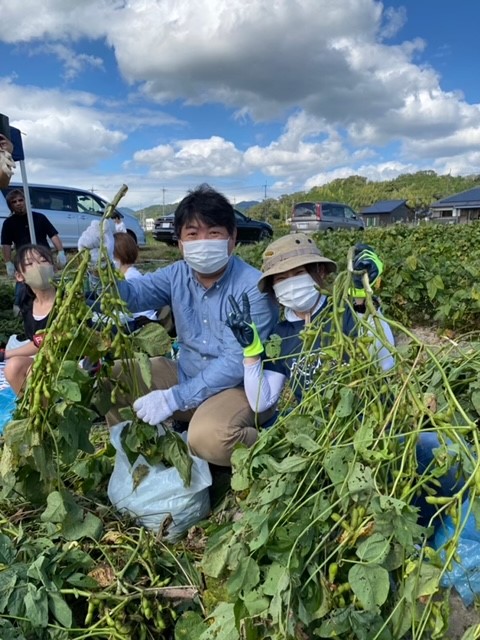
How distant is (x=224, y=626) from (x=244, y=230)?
15024 mm

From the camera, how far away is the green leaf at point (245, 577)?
1123mm

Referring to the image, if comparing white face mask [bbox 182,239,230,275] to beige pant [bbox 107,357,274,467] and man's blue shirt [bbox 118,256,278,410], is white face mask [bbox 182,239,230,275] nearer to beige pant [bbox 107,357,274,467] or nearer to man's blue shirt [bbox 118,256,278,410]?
man's blue shirt [bbox 118,256,278,410]

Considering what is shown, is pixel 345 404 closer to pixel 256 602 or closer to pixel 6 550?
pixel 256 602

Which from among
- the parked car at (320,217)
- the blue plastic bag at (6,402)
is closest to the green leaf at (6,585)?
the blue plastic bag at (6,402)

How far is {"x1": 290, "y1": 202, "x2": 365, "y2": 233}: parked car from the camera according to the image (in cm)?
1773

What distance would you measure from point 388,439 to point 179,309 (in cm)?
135

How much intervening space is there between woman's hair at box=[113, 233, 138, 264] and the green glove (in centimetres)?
186

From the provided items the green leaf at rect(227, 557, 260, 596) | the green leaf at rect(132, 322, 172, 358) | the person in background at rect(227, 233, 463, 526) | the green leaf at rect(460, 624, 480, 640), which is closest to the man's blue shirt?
the person in background at rect(227, 233, 463, 526)

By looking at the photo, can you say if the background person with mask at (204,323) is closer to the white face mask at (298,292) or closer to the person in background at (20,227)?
the white face mask at (298,292)

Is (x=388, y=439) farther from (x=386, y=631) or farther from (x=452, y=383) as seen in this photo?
(x=452, y=383)

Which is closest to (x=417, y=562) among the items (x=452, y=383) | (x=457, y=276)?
(x=452, y=383)

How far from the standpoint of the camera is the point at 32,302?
3.05 metres

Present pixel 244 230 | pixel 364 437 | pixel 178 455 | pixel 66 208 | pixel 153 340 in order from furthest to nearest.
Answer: pixel 244 230
pixel 66 208
pixel 178 455
pixel 153 340
pixel 364 437

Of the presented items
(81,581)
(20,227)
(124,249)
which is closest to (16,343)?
(124,249)
